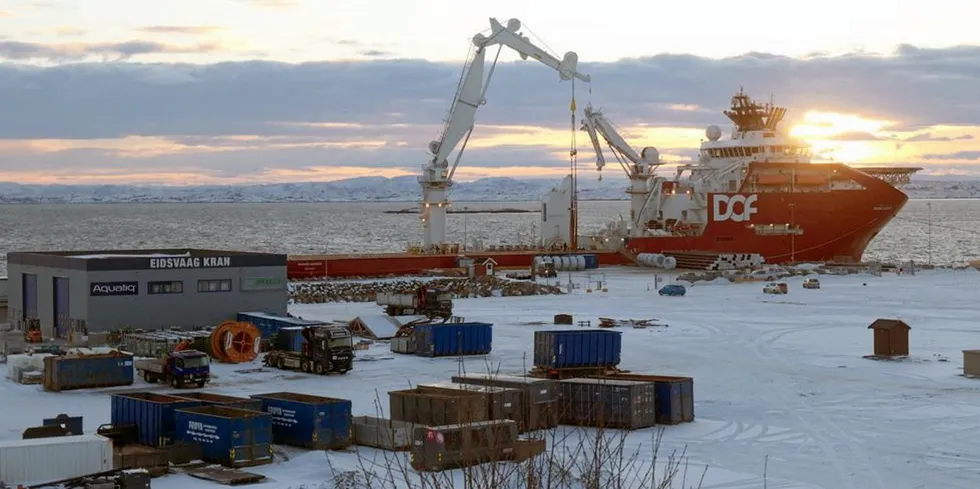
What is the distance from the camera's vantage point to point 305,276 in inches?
2785

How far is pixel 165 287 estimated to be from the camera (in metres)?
42.9

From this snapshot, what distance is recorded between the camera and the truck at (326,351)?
34094 mm

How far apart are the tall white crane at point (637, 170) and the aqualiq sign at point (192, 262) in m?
44.6

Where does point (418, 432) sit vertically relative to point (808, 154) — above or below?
below

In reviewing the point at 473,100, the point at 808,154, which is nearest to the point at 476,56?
the point at 473,100

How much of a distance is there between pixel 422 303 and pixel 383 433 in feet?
67.1

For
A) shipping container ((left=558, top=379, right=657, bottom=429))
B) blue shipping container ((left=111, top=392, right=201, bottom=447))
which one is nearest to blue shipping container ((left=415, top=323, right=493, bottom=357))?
shipping container ((left=558, top=379, right=657, bottom=429))

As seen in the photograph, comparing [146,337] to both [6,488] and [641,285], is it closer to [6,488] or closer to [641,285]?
[6,488]

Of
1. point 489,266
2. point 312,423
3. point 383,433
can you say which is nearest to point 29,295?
point 312,423

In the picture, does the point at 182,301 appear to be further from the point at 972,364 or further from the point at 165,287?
the point at 972,364

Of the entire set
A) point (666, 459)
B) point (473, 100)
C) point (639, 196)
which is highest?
point (473, 100)

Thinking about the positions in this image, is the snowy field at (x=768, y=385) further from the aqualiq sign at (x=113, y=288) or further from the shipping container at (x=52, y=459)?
the aqualiq sign at (x=113, y=288)

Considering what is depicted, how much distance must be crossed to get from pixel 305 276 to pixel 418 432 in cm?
4945

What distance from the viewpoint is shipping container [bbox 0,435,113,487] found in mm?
20016
